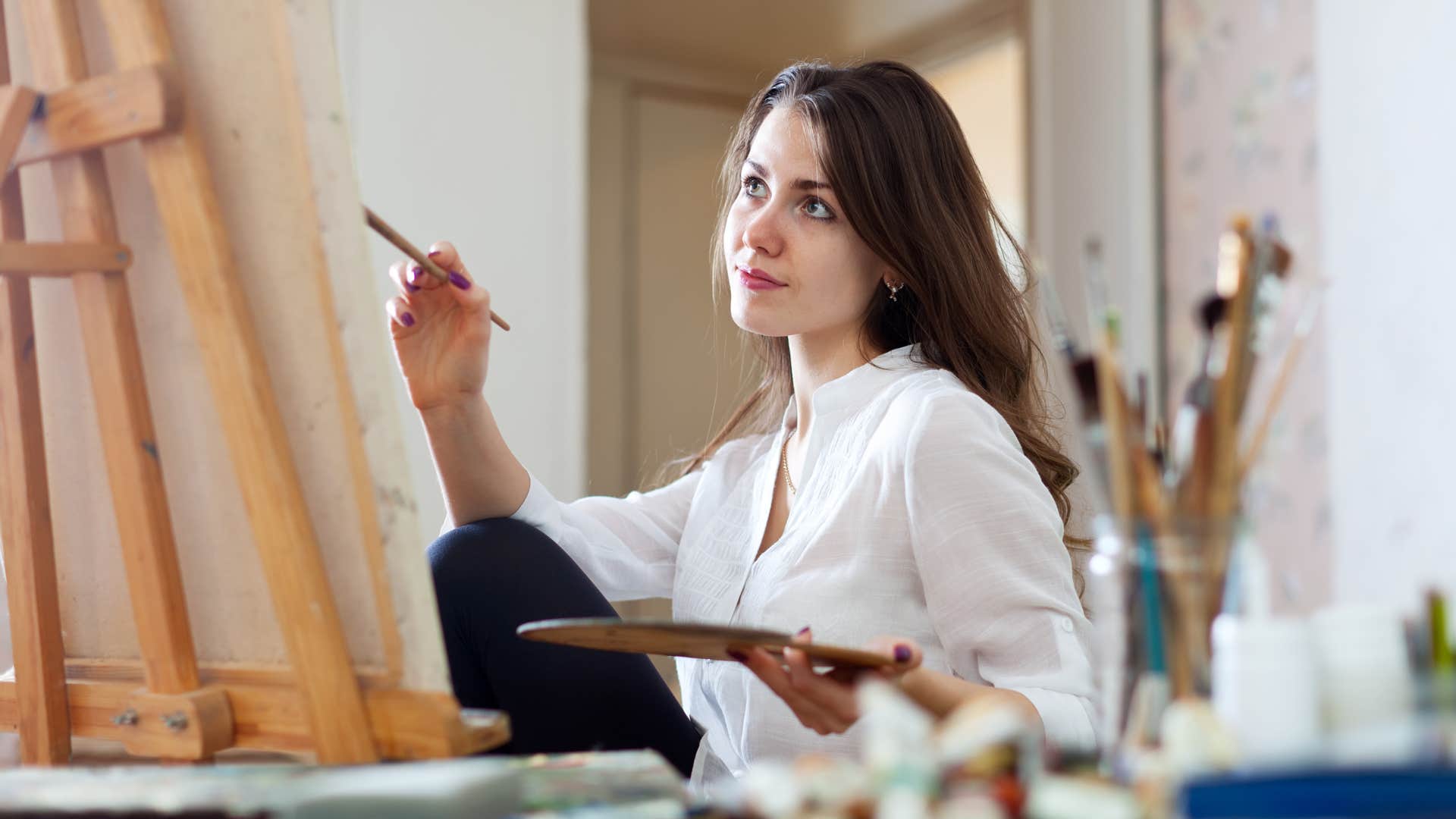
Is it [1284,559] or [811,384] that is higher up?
[811,384]

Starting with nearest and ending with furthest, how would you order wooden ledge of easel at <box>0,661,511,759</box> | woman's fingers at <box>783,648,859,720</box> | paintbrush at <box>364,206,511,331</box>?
wooden ledge of easel at <box>0,661,511,759</box> < woman's fingers at <box>783,648,859,720</box> < paintbrush at <box>364,206,511,331</box>

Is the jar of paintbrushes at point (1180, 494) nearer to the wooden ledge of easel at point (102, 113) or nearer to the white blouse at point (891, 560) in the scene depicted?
the white blouse at point (891, 560)

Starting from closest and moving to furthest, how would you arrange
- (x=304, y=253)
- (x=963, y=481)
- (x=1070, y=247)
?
(x=304, y=253) → (x=963, y=481) → (x=1070, y=247)

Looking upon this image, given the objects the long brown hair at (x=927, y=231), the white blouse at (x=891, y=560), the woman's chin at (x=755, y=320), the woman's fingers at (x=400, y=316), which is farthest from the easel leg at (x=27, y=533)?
the long brown hair at (x=927, y=231)

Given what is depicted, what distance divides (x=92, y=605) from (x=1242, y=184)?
96.4 inches

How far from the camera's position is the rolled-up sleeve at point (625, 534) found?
1517 mm

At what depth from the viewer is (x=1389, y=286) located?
2443 millimetres

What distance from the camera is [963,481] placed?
1146mm

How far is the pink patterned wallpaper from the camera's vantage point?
2.61 metres

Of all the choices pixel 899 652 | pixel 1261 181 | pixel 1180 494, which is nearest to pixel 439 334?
pixel 899 652

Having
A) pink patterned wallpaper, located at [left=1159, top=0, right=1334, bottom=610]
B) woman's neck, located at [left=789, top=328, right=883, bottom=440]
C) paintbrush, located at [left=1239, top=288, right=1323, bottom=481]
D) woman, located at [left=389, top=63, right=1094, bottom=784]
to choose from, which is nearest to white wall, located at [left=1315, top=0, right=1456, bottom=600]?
pink patterned wallpaper, located at [left=1159, top=0, right=1334, bottom=610]

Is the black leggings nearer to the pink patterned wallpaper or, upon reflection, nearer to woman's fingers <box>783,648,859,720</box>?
woman's fingers <box>783,648,859,720</box>

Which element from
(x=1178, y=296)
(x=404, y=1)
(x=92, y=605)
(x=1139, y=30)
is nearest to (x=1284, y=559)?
(x=1178, y=296)

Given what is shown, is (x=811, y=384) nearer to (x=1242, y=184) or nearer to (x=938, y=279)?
(x=938, y=279)
